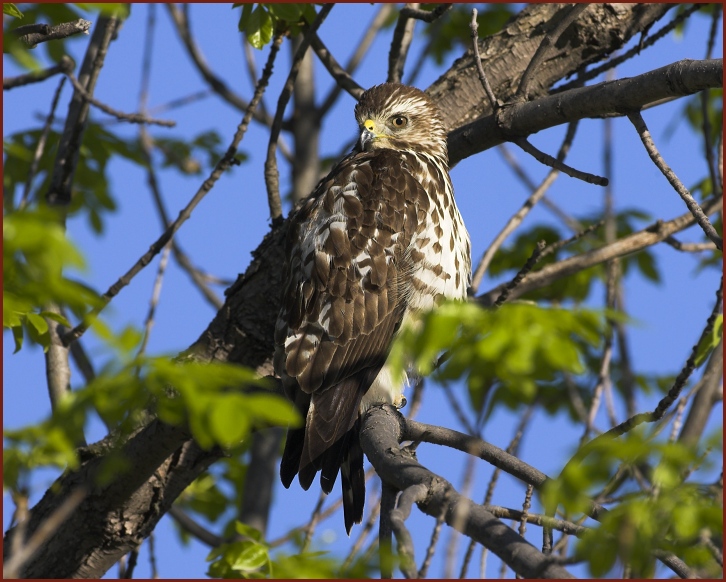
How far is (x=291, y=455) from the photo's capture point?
413cm

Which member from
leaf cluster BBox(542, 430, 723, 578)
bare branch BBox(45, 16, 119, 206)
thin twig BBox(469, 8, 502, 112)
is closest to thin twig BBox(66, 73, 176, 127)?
bare branch BBox(45, 16, 119, 206)

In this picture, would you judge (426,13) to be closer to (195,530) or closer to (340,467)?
(340,467)

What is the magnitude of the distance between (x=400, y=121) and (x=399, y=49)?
45 cm

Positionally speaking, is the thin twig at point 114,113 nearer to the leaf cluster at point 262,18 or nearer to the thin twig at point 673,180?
the leaf cluster at point 262,18

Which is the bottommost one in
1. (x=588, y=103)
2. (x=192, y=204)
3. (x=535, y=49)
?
(x=192, y=204)

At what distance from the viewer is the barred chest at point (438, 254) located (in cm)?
450

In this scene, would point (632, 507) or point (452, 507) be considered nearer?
point (632, 507)

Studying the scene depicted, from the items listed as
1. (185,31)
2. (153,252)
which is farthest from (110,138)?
(153,252)

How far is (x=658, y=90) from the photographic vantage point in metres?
3.47

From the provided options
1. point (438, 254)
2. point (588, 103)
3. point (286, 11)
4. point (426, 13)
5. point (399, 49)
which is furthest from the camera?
point (399, 49)

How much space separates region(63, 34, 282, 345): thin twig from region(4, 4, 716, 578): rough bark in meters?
0.41

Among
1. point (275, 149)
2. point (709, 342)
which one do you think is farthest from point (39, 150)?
point (709, 342)

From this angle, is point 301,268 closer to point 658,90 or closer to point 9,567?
point 658,90

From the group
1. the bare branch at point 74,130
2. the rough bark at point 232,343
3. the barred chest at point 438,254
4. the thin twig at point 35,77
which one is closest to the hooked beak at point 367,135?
the rough bark at point 232,343
